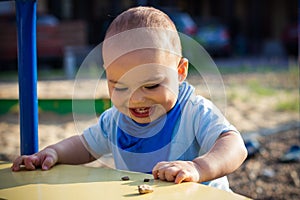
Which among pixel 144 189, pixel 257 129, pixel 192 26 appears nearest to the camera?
pixel 144 189

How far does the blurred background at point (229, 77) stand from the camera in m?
3.69

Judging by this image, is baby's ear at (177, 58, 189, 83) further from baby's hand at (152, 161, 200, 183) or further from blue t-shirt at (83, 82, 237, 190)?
baby's hand at (152, 161, 200, 183)

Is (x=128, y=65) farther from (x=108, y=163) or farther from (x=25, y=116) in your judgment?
(x=108, y=163)

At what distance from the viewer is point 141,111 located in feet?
5.02

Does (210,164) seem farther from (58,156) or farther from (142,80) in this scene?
(58,156)

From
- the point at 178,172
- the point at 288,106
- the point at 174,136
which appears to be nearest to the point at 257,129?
the point at 288,106

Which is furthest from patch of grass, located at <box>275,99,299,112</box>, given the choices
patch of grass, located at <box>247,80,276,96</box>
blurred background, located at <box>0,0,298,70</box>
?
blurred background, located at <box>0,0,298,70</box>

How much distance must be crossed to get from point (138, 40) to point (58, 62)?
11.5 meters

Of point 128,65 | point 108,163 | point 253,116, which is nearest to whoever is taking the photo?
point 128,65

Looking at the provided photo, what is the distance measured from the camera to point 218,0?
19.7 m

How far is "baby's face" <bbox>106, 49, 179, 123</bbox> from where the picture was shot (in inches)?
56.2

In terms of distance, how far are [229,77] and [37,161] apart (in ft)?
27.1

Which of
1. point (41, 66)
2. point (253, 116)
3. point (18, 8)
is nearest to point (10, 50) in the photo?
point (41, 66)

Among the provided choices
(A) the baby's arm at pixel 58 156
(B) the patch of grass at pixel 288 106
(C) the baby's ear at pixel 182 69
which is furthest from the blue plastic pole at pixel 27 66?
(B) the patch of grass at pixel 288 106
